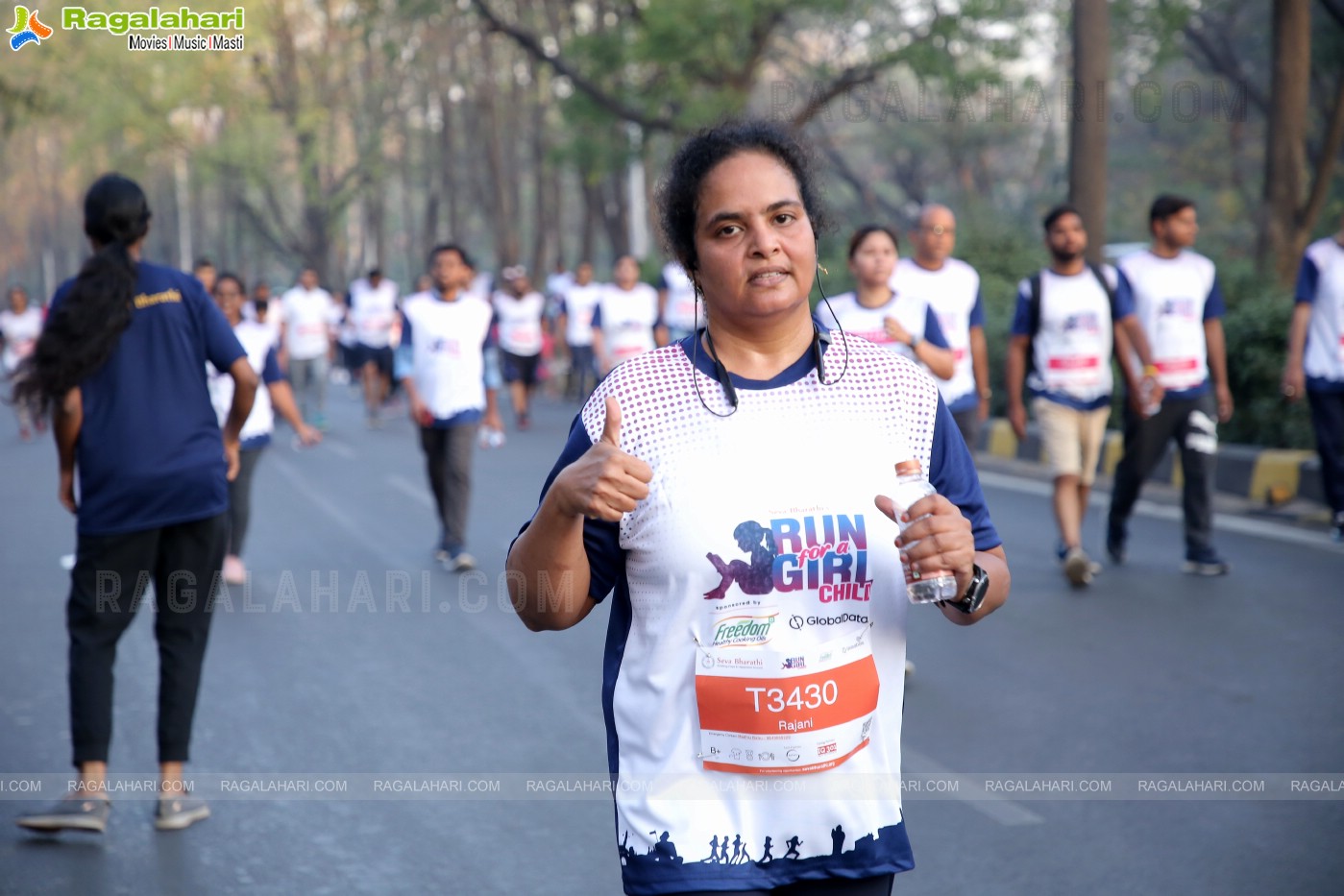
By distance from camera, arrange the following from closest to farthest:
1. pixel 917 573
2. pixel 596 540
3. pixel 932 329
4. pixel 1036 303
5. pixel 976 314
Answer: pixel 917 573 < pixel 596 540 < pixel 932 329 < pixel 976 314 < pixel 1036 303

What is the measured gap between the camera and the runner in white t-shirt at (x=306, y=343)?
69.9 ft

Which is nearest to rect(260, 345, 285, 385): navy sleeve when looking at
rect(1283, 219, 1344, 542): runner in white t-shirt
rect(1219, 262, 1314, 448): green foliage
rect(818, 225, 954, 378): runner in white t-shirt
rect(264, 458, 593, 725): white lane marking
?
rect(264, 458, 593, 725): white lane marking

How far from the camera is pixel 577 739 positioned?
606 centimetres

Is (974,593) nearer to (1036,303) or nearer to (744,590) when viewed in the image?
(744,590)

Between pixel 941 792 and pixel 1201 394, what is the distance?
4.49m

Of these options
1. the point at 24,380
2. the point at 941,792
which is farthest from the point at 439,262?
the point at 941,792

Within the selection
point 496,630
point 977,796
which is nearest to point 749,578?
point 977,796

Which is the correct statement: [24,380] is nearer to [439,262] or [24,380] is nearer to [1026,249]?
[439,262]

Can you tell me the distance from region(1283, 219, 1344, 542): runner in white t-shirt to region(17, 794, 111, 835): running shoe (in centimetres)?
707

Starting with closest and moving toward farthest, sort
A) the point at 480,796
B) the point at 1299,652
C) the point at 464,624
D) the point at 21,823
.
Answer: the point at 21,823, the point at 480,796, the point at 1299,652, the point at 464,624

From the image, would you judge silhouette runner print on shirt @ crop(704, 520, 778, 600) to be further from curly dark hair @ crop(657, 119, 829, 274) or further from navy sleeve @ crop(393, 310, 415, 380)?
navy sleeve @ crop(393, 310, 415, 380)

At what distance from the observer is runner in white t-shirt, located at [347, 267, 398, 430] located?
21516mm

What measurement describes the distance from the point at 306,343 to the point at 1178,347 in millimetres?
14732

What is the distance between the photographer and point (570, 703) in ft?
21.6
